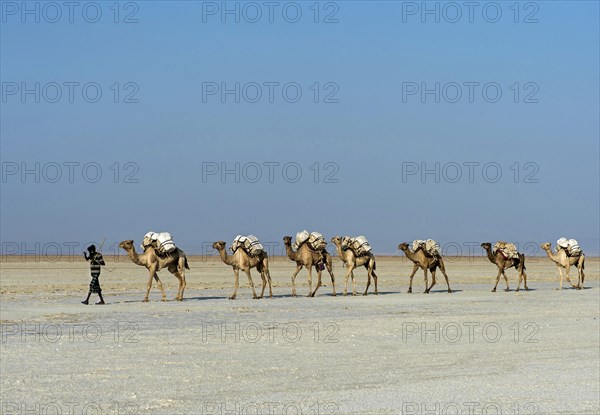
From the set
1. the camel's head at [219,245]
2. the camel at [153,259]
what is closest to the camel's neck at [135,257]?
the camel at [153,259]

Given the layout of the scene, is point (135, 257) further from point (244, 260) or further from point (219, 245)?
point (244, 260)

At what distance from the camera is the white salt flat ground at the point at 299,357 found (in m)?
13.5

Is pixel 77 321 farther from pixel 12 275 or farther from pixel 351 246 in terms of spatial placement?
pixel 12 275

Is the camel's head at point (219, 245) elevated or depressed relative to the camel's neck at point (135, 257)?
elevated

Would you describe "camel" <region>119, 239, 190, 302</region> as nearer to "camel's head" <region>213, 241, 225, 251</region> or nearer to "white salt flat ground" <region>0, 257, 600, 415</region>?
"white salt flat ground" <region>0, 257, 600, 415</region>

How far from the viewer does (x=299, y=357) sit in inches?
693

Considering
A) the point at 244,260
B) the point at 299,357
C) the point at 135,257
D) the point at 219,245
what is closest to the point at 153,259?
the point at 135,257

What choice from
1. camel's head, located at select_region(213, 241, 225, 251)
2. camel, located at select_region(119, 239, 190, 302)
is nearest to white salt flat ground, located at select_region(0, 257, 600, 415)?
camel, located at select_region(119, 239, 190, 302)

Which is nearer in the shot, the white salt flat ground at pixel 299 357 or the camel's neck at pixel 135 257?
the white salt flat ground at pixel 299 357

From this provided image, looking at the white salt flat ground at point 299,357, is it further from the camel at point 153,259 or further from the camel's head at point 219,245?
the camel's head at point 219,245

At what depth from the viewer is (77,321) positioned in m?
23.4

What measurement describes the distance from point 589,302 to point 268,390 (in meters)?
19.0

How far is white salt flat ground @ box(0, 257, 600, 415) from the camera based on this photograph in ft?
44.2

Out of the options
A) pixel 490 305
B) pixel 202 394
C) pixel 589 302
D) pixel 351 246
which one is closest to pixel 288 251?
pixel 351 246
